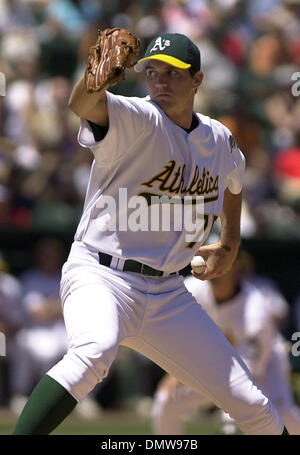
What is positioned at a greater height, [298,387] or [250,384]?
[250,384]

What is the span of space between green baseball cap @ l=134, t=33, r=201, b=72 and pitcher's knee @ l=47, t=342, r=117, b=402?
4.21 feet

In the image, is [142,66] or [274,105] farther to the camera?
[274,105]

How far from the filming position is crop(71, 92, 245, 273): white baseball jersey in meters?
3.77

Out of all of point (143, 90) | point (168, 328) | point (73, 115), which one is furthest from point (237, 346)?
point (143, 90)

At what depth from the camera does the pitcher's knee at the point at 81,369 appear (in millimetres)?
3592

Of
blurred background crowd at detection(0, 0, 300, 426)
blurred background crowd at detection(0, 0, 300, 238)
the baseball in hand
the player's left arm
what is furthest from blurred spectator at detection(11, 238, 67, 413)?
the baseball in hand

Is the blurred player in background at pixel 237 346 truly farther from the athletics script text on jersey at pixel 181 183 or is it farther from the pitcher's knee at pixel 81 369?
the pitcher's knee at pixel 81 369

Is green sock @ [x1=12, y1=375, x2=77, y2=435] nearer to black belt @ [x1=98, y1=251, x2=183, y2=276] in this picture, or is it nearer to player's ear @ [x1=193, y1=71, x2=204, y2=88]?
black belt @ [x1=98, y1=251, x2=183, y2=276]

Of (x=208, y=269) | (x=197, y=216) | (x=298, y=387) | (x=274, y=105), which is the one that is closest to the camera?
(x=197, y=216)
